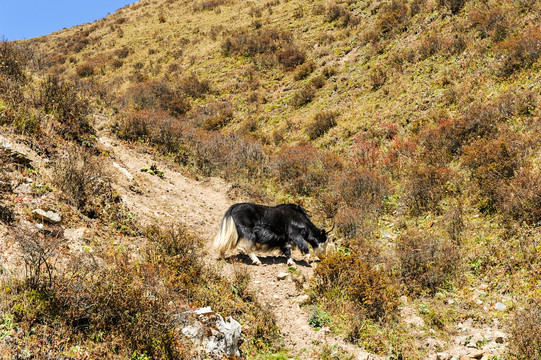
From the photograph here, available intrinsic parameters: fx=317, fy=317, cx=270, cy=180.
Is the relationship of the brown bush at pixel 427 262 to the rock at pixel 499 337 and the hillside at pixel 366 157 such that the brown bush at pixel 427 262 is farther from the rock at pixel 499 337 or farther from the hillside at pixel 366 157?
the rock at pixel 499 337

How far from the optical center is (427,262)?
620 centimetres

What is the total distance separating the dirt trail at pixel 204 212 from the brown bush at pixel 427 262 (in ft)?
6.43

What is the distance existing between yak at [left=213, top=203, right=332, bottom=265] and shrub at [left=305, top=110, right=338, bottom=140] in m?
7.31

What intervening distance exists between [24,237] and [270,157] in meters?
10.1

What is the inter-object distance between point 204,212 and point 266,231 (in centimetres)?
291

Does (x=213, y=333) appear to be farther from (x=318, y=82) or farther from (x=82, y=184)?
(x=318, y=82)

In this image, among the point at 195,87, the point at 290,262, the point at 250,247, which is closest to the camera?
the point at 250,247

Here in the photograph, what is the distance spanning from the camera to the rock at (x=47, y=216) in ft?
16.4

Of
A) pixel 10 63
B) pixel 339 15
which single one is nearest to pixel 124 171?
pixel 10 63

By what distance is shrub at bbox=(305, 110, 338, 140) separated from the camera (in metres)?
14.6

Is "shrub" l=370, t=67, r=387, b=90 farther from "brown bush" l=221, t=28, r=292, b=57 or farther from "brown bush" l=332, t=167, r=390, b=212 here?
"brown bush" l=221, t=28, r=292, b=57

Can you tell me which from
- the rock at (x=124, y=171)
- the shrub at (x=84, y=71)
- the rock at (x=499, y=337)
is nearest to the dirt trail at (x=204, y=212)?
the rock at (x=124, y=171)

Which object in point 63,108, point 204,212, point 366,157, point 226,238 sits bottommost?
point 366,157

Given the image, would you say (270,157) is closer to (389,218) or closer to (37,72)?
(389,218)
